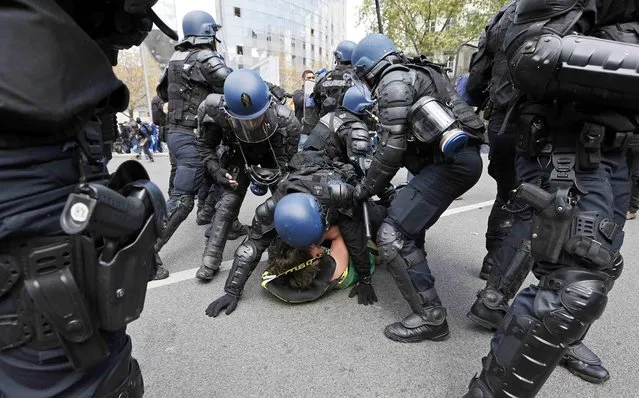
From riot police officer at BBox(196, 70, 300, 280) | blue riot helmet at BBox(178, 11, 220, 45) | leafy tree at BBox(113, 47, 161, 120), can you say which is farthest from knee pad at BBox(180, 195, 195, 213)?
leafy tree at BBox(113, 47, 161, 120)

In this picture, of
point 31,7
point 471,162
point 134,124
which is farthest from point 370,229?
point 134,124

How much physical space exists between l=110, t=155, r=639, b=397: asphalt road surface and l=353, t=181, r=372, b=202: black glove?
705 millimetres

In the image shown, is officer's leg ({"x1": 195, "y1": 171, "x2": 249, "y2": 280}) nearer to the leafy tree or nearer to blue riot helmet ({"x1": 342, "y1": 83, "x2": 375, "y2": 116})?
blue riot helmet ({"x1": 342, "y1": 83, "x2": 375, "y2": 116})

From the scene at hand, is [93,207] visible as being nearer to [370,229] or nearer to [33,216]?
[33,216]

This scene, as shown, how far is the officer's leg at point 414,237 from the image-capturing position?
77.9 inches

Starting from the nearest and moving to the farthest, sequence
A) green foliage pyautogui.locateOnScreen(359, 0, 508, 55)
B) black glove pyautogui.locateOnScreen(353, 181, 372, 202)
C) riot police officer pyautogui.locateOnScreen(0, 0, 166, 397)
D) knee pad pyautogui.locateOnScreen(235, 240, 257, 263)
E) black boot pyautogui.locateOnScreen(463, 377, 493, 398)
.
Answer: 1. riot police officer pyautogui.locateOnScreen(0, 0, 166, 397)
2. black boot pyautogui.locateOnScreen(463, 377, 493, 398)
3. black glove pyautogui.locateOnScreen(353, 181, 372, 202)
4. knee pad pyautogui.locateOnScreen(235, 240, 257, 263)
5. green foliage pyautogui.locateOnScreen(359, 0, 508, 55)

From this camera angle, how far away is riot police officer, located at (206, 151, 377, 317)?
7.00 ft

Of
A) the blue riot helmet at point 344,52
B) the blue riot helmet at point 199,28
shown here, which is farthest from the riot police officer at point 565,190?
the blue riot helmet at point 344,52

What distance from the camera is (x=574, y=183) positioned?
1256 millimetres

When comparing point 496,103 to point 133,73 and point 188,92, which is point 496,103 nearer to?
point 188,92

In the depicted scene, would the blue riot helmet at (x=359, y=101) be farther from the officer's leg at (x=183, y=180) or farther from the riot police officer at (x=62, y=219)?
the riot police officer at (x=62, y=219)

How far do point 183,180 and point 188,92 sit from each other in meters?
0.81

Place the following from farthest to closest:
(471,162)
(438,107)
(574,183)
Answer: (471,162) < (438,107) < (574,183)

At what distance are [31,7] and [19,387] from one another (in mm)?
823
